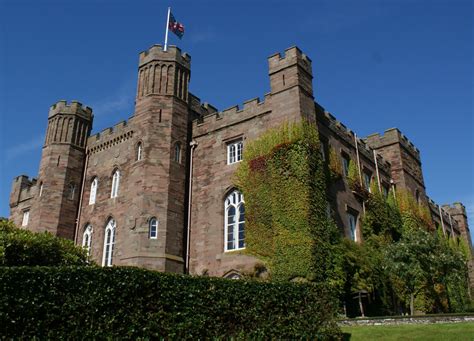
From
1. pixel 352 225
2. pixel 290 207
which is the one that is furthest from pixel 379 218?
pixel 290 207

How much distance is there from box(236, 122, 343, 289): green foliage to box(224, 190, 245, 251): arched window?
2.81 feet

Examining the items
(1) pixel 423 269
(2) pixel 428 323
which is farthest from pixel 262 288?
(1) pixel 423 269

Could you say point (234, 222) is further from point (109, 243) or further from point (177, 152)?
point (109, 243)

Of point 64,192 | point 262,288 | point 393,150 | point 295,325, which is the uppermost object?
point 393,150

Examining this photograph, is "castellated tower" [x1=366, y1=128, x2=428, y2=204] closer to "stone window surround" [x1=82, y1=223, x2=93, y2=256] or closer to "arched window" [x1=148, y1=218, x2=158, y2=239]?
"arched window" [x1=148, y1=218, x2=158, y2=239]

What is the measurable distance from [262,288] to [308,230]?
527cm

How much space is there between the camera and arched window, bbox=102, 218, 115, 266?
87.0 ft

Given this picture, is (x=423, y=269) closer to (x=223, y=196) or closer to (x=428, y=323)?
(x=428, y=323)

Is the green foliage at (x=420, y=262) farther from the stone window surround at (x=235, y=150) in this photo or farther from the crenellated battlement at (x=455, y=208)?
the crenellated battlement at (x=455, y=208)

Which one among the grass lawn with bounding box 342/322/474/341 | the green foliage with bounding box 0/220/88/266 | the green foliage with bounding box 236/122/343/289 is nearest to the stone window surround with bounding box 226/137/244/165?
the green foliage with bounding box 236/122/343/289

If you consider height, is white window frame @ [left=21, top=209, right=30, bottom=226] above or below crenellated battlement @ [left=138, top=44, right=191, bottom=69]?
below

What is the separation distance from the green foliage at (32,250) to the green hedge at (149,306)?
21.2ft

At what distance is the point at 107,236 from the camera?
27.3 metres

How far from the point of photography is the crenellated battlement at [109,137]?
28.8 meters
